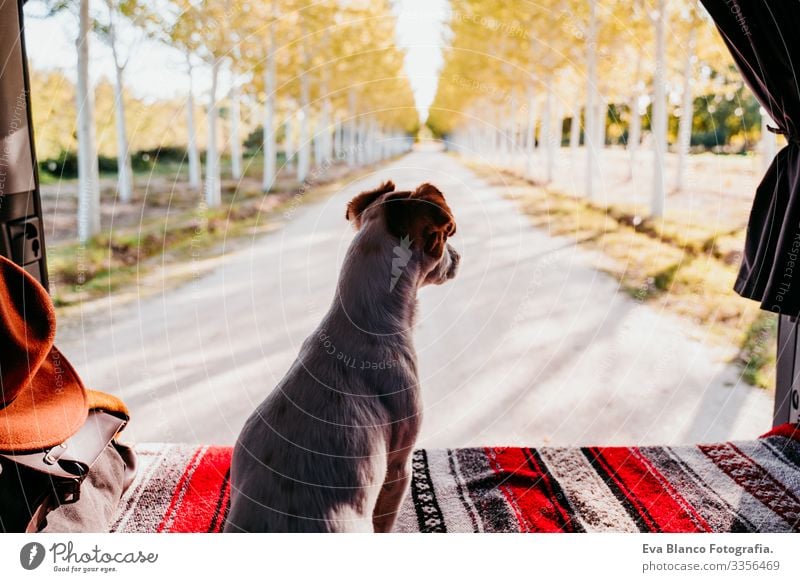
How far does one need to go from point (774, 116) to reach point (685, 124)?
3.79m

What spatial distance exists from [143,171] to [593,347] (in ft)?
31.2

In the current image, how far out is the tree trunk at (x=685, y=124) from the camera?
18.1ft

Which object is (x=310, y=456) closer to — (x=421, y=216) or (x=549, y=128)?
(x=421, y=216)

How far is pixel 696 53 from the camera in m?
5.48

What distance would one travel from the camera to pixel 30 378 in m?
2.09

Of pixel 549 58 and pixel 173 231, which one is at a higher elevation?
pixel 549 58

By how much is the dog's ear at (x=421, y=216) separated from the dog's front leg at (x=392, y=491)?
593mm

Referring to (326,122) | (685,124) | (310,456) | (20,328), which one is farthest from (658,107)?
(326,122)

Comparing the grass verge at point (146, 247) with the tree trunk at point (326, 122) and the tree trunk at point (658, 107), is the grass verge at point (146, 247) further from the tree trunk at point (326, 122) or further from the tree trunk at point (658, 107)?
the tree trunk at point (658, 107)

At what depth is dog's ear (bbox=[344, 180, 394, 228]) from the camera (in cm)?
190

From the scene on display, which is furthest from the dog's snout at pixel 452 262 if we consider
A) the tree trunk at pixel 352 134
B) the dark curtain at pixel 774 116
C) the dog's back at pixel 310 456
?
the dark curtain at pixel 774 116

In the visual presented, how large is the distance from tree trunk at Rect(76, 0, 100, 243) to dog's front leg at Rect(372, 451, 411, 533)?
3.63 m
